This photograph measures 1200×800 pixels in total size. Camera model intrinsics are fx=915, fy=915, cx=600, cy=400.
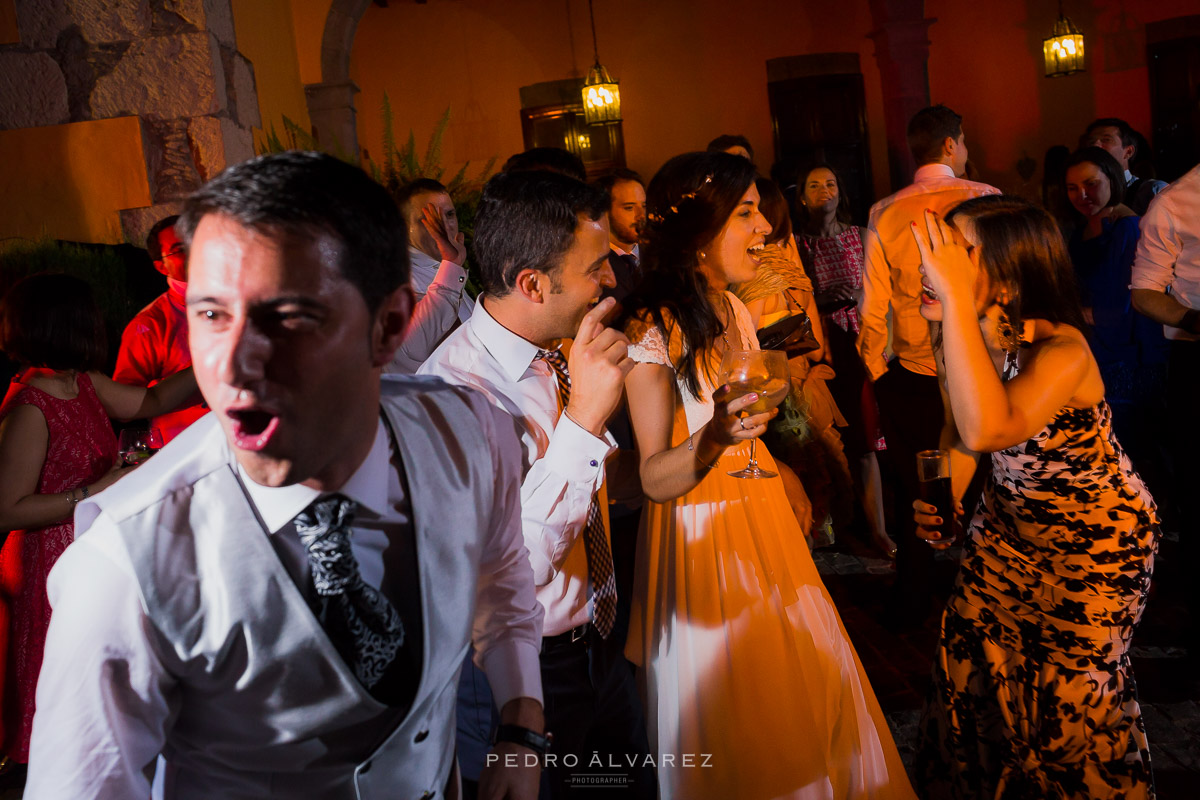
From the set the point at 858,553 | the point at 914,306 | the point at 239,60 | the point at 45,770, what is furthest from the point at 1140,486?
the point at 239,60

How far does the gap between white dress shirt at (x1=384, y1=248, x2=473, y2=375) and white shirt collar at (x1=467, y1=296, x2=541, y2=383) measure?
4.15ft

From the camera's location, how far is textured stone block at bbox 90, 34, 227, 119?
182 inches

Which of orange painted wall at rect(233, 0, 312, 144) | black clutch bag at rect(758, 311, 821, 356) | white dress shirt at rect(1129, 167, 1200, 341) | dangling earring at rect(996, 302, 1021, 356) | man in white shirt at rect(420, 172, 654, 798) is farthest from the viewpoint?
orange painted wall at rect(233, 0, 312, 144)

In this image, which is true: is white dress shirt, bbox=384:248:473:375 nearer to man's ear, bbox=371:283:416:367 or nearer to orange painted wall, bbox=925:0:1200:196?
man's ear, bbox=371:283:416:367

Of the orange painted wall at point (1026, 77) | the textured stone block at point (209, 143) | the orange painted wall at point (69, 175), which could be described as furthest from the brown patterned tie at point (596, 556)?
the orange painted wall at point (1026, 77)

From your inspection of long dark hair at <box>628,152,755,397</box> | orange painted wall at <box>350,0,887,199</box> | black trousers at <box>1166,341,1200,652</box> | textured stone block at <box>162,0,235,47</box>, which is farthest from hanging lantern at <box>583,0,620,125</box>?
long dark hair at <box>628,152,755,397</box>

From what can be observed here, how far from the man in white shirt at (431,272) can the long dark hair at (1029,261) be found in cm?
184

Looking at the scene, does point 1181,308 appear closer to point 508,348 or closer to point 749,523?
point 749,523

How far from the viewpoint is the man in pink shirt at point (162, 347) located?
3.56 metres

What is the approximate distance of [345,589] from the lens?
110 cm

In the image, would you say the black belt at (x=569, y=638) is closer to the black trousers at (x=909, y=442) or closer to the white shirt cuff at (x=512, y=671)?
the white shirt cuff at (x=512, y=671)

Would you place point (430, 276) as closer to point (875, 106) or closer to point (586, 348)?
point (586, 348)

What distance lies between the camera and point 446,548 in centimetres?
126

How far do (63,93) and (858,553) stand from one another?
4747 mm
